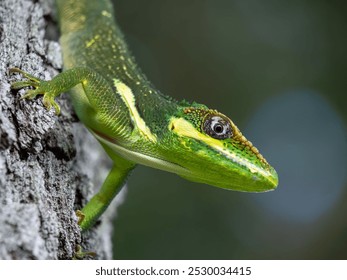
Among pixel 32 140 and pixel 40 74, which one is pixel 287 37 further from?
pixel 32 140

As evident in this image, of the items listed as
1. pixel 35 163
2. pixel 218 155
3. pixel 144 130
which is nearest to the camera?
pixel 35 163

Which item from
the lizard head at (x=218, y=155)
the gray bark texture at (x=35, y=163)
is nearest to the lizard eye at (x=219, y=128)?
the lizard head at (x=218, y=155)

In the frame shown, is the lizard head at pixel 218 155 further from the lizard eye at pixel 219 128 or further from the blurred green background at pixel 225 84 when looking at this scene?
the blurred green background at pixel 225 84

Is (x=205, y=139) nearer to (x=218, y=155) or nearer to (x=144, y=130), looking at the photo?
(x=218, y=155)

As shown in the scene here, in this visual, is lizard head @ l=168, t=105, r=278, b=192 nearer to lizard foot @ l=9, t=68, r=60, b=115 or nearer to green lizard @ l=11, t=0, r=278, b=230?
green lizard @ l=11, t=0, r=278, b=230

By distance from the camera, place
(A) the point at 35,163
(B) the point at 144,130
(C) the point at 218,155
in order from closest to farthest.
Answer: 1. (A) the point at 35,163
2. (C) the point at 218,155
3. (B) the point at 144,130

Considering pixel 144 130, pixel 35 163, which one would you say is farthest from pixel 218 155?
pixel 35 163
